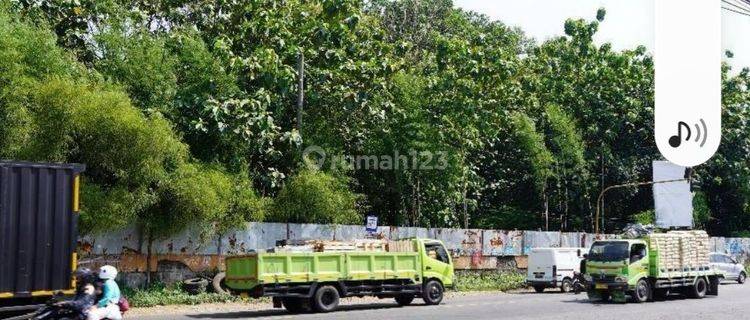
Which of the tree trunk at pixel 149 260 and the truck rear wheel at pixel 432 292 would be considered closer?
the truck rear wheel at pixel 432 292

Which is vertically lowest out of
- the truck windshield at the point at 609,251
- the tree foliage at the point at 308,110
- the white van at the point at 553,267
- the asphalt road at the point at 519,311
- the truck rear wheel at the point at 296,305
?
the asphalt road at the point at 519,311

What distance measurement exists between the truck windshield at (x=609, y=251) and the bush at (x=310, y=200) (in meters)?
8.12

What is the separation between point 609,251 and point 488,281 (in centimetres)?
917

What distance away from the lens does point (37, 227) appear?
12.7m

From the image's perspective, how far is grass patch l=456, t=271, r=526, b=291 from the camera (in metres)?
31.2

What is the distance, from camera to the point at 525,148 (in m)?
38.8

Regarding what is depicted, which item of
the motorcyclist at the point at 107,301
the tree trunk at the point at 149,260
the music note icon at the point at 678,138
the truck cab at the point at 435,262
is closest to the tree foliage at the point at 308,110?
the tree trunk at the point at 149,260

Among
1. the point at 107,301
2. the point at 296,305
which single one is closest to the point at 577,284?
the point at 296,305

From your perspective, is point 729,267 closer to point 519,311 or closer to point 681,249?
point 681,249

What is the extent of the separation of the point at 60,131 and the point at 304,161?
9.65 meters

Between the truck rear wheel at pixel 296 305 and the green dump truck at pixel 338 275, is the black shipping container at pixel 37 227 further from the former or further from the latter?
the truck rear wheel at pixel 296 305

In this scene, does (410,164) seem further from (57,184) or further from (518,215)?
(57,184)

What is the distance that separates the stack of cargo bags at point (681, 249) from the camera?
24511 millimetres

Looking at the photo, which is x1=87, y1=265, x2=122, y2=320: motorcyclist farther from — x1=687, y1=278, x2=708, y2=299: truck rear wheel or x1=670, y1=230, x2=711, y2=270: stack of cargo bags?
x1=687, y1=278, x2=708, y2=299: truck rear wheel
